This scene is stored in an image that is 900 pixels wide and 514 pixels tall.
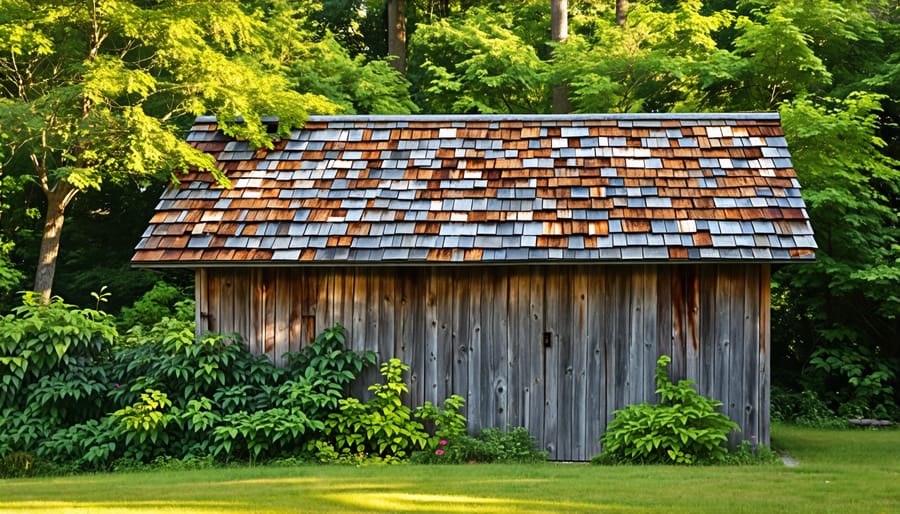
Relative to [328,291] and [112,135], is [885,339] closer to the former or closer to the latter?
[328,291]

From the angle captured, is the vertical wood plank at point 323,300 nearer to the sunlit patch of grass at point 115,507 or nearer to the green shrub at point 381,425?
the green shrub at point 381,425

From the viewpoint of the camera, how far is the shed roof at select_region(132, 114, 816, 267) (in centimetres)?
1165

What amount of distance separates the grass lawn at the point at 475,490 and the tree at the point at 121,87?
15.6 ft

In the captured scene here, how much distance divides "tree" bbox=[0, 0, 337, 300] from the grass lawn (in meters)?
4.74

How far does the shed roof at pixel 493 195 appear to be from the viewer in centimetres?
1165

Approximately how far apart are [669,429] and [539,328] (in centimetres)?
192

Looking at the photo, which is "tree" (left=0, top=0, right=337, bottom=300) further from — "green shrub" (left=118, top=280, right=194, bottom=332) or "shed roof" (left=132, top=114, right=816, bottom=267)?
"green shrub" (left=118, top=280, right=194, bottom=332)

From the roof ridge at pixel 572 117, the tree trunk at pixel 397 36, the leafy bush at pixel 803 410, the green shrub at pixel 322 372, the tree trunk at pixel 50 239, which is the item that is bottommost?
the leafy bush at pixel 803 410

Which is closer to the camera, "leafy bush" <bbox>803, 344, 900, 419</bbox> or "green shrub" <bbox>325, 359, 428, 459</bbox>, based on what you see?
"green shrub" <bbox>325, 359, 428, 459</bbox>

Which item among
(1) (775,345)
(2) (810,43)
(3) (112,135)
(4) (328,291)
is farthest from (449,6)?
(4) (328,291)

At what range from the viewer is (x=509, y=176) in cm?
1274

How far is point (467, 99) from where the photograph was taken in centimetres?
2220

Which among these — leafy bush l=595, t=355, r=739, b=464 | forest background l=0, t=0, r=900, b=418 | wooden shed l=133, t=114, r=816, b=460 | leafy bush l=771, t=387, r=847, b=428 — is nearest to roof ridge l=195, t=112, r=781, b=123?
forest background l=0, t=0, r=900, b=418

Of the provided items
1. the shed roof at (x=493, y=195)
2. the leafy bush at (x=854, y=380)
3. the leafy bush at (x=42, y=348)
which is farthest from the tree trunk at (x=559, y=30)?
the leafy bush at (x=42, y=348)
